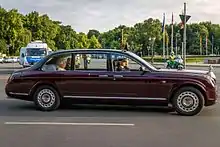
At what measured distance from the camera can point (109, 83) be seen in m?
10.9

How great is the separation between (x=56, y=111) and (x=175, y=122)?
3.22 metres

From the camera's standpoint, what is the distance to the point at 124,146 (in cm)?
706

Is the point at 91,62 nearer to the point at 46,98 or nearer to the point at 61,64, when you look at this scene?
the point at 61,64

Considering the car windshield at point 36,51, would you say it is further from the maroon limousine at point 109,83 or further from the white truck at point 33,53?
the maroon limousine at point 109,83

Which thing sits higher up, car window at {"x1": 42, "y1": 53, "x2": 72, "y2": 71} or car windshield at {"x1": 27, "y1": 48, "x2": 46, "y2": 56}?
car windshield at {"x1": 27, "y1": 48, "x2": 46, "y2": 56}

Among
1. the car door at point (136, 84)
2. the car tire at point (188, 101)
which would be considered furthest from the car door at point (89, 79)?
the car tire at point (188, 101)

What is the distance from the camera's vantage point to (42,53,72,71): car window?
11.4 metres

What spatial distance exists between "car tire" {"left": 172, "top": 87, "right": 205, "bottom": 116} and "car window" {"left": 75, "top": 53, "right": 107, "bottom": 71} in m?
1.97

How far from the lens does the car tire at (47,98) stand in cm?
1124

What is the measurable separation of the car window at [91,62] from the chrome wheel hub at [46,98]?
37.2 inches

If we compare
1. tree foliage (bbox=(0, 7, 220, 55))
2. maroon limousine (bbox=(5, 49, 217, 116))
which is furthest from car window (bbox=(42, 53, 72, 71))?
tree foliage (bbox=(0, 7, 220, 55))

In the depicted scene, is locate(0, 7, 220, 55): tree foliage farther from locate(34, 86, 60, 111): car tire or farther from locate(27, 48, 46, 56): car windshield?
locate(34, 86, 60, 111): car tire

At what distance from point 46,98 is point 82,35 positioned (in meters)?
143

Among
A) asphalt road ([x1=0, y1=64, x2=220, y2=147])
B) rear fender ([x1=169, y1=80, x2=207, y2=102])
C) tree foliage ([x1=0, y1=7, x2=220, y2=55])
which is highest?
tree foliage ([x1=0, y1=7, x2=220, y2=55])
